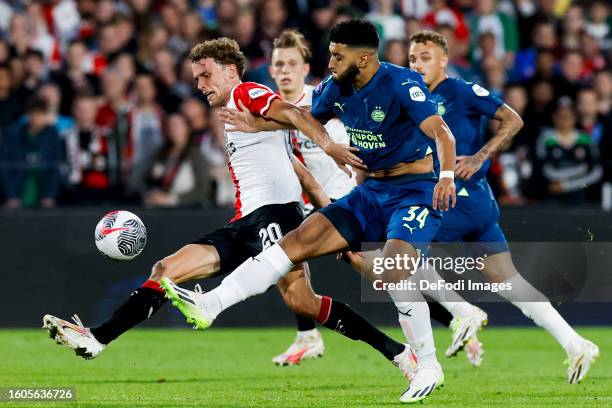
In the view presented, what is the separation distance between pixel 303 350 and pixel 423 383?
3.14 meters

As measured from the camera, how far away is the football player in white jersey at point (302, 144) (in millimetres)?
11352

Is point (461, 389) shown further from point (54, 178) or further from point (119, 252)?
point (54, 178)

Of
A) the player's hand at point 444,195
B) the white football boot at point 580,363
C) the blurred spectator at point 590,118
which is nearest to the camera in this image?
the player's hand at point 444,195

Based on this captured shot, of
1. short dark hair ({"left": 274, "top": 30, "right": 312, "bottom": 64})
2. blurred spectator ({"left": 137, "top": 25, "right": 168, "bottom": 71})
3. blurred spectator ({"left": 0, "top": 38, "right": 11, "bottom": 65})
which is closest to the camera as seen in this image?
short dark hair ({"left": 274, "top": 30, "right": 312, "bottom": 64})

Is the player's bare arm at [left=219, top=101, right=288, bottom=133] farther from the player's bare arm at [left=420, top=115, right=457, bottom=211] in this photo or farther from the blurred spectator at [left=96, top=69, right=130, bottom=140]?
the blurred spectator at [left=96, top=69, right=130, bottom=140]

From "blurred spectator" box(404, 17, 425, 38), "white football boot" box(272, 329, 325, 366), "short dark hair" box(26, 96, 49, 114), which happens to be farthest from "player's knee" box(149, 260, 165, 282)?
"blurred spectator" box(404, 17, 425, 38)

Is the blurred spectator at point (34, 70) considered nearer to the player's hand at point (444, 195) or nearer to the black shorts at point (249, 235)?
the black shorts at point (249, 235)

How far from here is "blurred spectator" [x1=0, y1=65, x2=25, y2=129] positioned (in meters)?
15.2

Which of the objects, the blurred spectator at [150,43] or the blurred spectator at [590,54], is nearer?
the blurred spectator at [150,43]

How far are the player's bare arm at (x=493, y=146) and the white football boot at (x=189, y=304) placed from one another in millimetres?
2795

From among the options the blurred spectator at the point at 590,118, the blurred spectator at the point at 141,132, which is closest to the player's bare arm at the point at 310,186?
the blurred spectator at the point at 141,132

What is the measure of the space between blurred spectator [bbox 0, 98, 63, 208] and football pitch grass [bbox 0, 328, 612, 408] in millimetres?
1531

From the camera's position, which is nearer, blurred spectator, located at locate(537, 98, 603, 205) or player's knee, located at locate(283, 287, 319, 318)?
player's knee, located at locate(283, 287, 319, 318)

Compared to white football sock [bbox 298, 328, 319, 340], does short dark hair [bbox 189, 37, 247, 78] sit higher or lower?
higher
